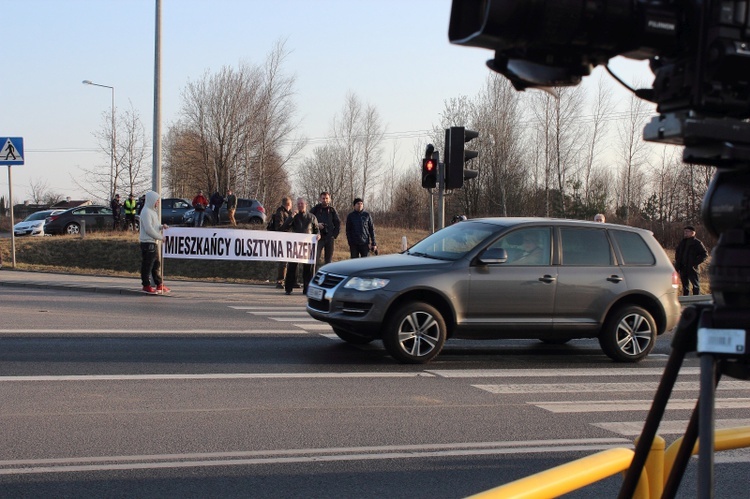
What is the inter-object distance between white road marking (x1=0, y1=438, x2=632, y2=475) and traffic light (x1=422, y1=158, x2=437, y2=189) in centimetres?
1180

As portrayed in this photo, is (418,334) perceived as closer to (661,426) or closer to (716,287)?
(661,426)

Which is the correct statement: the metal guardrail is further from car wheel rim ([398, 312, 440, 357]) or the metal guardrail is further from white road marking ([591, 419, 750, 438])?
car wheel rim ([398, 312, 440, 357])

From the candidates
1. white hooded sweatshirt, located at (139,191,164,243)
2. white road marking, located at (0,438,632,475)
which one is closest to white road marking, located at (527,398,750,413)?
white road marking, located at (0,438,632,475)

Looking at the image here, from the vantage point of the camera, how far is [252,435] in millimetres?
6281

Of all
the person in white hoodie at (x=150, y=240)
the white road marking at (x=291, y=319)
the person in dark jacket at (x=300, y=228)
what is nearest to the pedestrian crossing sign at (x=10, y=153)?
the person in white hoodie at (x=150, y=240)

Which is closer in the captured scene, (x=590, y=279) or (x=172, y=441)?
(x=172, y=441)

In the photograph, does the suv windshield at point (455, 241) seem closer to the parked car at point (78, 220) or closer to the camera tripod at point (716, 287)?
the camera tripod at point (716, 287)

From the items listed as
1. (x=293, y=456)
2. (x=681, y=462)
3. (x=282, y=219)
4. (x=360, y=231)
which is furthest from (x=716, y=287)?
(x=282, y=219)

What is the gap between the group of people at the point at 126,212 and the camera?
1459 inches

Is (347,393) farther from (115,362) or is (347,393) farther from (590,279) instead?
(590,279)

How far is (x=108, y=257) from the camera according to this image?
30250 mm

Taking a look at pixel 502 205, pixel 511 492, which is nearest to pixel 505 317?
pixel 511 492

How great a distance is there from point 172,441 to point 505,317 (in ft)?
16.7

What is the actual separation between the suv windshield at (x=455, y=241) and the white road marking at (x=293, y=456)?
4.17 m
